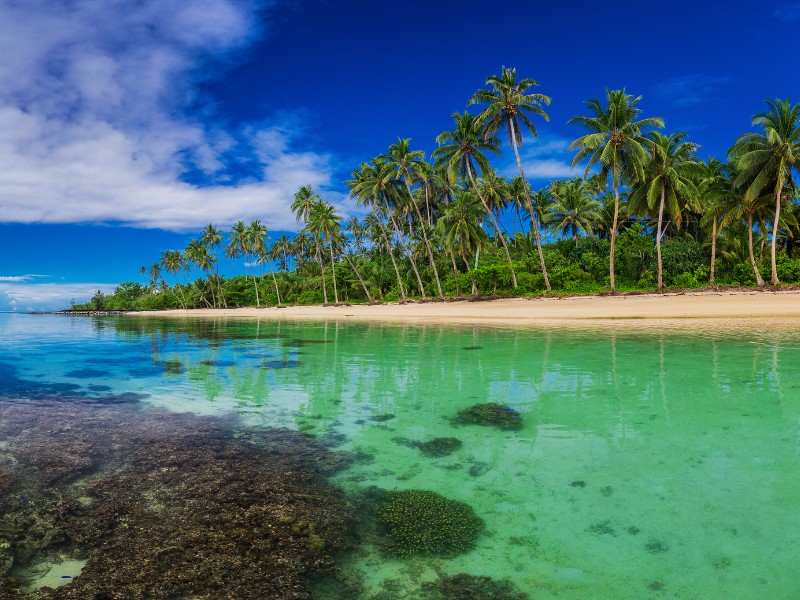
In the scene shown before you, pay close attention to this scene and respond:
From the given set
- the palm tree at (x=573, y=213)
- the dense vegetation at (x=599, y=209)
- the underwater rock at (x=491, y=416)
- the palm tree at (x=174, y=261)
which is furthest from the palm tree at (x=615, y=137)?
the palm tree at (x=174, y=261)

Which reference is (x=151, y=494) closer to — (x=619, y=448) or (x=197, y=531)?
(x=197, y=531)

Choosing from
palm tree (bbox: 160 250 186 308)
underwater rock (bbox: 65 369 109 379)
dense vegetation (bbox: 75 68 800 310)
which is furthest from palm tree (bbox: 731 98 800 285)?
palm tree (bbox: 160 250 186 308)

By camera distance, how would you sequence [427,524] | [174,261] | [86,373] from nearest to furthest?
1. [427,524]
2. [86,373]
3. [174,261]

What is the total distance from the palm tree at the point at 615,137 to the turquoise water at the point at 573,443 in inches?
851

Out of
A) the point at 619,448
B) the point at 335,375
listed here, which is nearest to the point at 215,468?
the point at 619,448

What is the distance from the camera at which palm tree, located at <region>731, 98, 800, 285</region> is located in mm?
28266

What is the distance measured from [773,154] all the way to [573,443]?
1325 inches

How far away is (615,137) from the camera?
32.7 metres

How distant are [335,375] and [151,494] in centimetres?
720

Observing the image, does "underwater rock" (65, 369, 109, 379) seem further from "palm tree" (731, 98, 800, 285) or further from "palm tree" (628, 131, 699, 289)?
"palm tree" (731, 98, 800, 285)

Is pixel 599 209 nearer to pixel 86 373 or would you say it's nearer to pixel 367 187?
pixel 367 187

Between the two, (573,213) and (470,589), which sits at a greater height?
(573,213)

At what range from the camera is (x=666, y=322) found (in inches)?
854

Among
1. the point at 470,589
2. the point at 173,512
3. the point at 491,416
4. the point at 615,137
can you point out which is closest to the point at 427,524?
the point at 470,589
